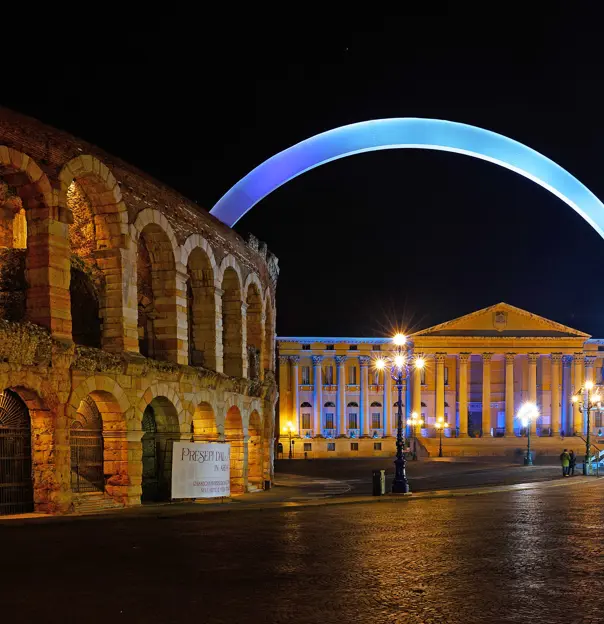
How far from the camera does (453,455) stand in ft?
312

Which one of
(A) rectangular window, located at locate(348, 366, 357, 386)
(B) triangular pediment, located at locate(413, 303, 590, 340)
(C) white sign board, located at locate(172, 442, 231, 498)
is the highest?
(B) triangular pediment, located at locate(413, 303, 590, 340)

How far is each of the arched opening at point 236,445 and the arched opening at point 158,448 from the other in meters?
5.34

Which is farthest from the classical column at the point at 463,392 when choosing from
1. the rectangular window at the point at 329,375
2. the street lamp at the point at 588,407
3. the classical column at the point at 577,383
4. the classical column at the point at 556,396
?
the street lamp at the point at 588,407

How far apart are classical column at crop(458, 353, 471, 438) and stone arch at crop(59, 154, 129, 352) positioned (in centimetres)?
8267

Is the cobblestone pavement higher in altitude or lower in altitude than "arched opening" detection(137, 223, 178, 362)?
lower

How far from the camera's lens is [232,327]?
38156 millimetres

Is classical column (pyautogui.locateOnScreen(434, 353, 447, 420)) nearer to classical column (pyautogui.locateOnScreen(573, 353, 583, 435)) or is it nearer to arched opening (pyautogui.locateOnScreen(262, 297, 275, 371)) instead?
classical column (pyautogui.locateOnScreen(573, 353, 583, 435))

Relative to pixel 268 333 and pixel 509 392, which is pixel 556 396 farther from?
pixel 268 333

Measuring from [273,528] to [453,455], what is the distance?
251 feet

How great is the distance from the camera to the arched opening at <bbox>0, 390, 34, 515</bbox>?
23484mm

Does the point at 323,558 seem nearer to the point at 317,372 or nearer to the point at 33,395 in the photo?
the point at 33,395

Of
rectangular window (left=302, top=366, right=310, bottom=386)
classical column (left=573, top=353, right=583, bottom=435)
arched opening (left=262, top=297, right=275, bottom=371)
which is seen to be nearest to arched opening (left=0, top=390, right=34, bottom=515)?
arched opening (left=262, top=297, right=275, bottom=371)

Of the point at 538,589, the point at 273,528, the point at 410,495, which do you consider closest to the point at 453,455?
the point at 410,495

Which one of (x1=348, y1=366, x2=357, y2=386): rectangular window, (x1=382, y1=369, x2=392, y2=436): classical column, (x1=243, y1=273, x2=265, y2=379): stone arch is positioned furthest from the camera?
(x1=348, y1=366, x2=357, y2=386): rectangular window
